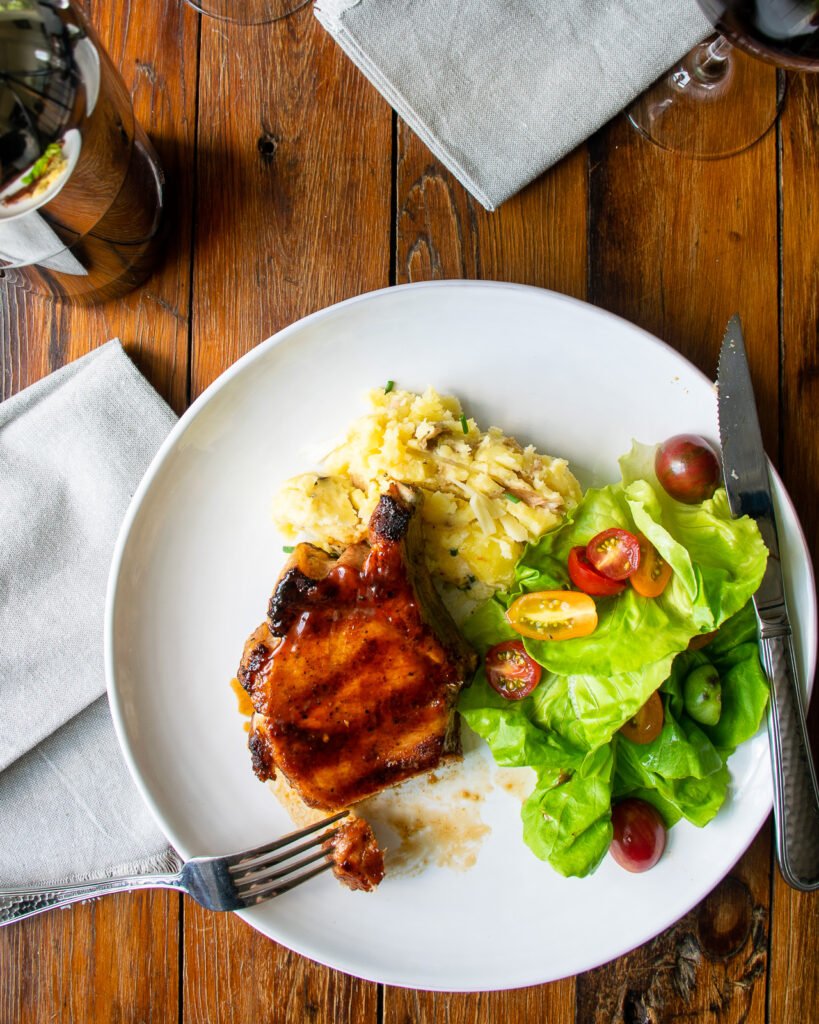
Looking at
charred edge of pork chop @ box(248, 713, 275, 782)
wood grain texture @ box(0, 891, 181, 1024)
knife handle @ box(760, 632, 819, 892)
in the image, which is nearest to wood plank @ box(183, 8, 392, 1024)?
wood grain texture @ box(0, 891, 181, 1024)

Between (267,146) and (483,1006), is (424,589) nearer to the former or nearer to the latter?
(483,1006)

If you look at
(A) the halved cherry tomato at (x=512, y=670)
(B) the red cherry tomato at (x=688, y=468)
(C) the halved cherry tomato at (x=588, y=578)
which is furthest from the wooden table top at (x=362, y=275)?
(A) the halved cherry tomato at (x=512, y=670)

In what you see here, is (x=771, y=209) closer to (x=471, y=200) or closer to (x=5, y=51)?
(x=471, y=200)

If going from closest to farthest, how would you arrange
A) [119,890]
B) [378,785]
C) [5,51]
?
[5,51] < [378,785] < [119,890]

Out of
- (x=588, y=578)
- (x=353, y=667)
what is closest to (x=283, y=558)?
(x=353, y=667)

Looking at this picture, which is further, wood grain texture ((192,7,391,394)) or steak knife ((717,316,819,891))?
wood grain texture ((192,7,391,394))

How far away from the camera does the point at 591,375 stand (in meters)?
3.12

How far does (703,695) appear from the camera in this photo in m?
2.94

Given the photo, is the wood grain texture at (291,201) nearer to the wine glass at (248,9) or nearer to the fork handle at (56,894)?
the wine glass at (248,9)

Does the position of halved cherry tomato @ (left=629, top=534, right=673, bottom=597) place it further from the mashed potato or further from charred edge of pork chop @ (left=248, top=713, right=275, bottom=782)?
charred edge of pork chop @ (left=248, top=713, right=275, bottom=782)

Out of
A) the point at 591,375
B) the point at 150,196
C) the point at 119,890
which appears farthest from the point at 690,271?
the point at 119,890

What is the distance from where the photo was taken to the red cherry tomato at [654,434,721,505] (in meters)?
3.00

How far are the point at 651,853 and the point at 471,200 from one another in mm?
2519

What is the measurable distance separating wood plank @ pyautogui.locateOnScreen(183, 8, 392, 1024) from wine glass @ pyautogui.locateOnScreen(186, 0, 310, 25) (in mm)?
37
